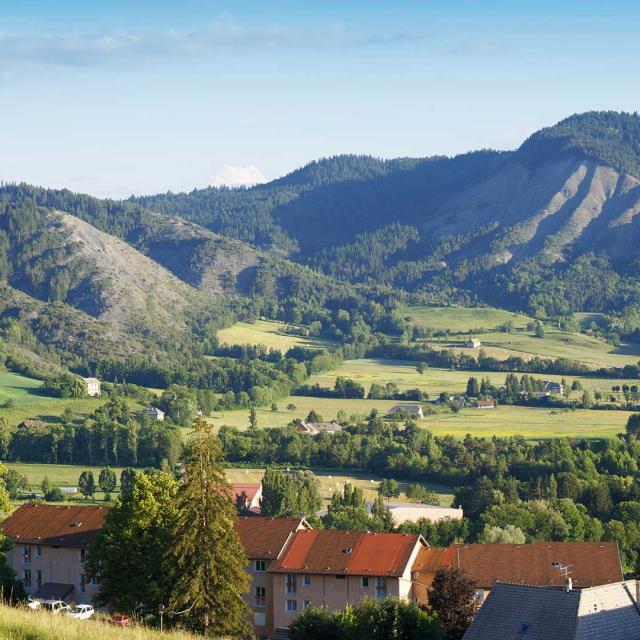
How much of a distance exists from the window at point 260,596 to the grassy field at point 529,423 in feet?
285

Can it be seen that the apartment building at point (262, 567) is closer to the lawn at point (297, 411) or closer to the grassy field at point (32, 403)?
the grassy field at point (32, 403)

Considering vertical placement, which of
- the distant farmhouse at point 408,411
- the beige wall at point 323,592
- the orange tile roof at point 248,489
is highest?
the beige wall at point 323,592

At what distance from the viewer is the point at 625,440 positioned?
140 meters

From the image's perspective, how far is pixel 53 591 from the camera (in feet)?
226

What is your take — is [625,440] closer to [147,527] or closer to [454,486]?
[454,486]

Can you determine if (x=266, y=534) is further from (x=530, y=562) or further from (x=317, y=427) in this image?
(x=317, y=427)

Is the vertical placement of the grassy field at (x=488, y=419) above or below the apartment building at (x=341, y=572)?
below

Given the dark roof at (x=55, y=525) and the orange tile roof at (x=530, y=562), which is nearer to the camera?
the orange tile roof at (x=530, y=562)

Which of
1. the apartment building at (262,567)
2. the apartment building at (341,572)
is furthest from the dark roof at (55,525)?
the apartment building at (341,572)

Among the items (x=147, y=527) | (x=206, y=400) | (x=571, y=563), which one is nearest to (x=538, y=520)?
(x=571, y=563)

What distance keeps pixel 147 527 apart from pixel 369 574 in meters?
10.3

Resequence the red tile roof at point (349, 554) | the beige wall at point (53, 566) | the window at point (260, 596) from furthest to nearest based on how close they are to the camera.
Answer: the beige wall at point (53, 566), the window at point (260, 596), the red tile roof at point (349, 554)

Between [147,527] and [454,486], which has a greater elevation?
[147,527]

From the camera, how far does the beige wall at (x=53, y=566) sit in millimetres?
69188
